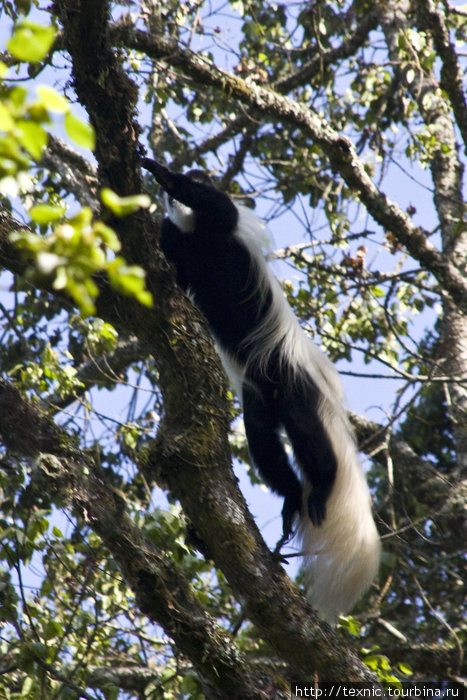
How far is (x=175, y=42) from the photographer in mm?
3104

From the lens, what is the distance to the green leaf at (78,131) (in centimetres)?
58

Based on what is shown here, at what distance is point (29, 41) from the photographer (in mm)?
588

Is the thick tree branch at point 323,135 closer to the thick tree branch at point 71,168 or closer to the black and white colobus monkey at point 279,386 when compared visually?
the black and white colobus monkey at point 279,386

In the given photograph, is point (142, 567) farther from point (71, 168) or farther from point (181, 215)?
point (71, 168)

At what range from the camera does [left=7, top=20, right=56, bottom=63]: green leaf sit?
1.90ft

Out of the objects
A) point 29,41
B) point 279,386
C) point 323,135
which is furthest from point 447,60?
point 29,41

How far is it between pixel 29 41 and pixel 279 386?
2.20 metres

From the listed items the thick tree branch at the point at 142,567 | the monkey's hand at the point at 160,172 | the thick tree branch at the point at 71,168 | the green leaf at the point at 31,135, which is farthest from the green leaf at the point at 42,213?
the thick tree branch at the point at 71,168

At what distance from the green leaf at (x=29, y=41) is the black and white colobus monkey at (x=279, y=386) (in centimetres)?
179

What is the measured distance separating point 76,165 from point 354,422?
82.9 inches

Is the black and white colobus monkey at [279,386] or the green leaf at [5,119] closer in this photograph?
the green leaf at [5,119]

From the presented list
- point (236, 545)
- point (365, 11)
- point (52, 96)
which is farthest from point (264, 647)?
point (365, 11)

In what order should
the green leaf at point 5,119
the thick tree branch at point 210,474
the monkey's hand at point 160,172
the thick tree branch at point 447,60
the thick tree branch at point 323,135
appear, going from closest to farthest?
the green leaf at point 5,119
the thick tree branch at point 210,474
the monkey's hand at point 160,172
the thick tree branch at point 447,60
the thick tree branch at point 323,135

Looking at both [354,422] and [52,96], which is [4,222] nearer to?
[52,96]
